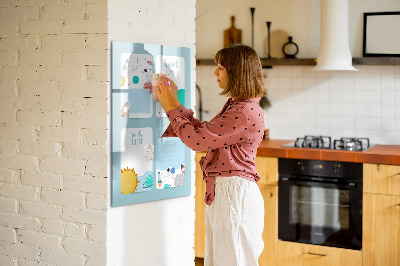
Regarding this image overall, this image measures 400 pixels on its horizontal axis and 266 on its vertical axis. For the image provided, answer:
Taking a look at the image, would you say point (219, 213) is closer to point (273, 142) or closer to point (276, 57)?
point (273, 142)

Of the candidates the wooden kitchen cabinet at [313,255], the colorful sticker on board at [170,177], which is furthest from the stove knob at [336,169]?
the colorful sticker on board at [170,177]

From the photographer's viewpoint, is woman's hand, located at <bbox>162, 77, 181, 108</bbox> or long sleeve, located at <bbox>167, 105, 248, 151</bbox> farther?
woman's hand, located at <bbox>162, 77, 181, 108</bbox>

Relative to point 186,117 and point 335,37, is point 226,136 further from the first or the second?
point 335,37

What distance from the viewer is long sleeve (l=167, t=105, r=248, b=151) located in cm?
256

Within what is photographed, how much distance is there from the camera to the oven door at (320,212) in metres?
3.95

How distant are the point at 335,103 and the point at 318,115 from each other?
6.6 inches

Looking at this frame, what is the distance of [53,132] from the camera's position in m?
2.80

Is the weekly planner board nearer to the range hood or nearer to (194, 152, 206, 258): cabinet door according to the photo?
(194, 152, 206, 258): cabinet door

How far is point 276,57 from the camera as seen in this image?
15.7ft

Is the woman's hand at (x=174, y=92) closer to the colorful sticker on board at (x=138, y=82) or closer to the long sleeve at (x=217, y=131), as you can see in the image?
the colorful sticker on board at (x=138, y=82)

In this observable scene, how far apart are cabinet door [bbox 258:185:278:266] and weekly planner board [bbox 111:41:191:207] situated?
1334mm

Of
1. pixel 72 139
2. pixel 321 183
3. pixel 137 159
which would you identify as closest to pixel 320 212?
pixel 321 183

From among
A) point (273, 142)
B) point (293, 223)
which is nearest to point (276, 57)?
point (273, 142)

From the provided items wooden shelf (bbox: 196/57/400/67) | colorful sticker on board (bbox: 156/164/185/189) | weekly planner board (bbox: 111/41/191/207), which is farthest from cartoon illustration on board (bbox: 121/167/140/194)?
wooden shelf (bbox: 196/57/400/67)
